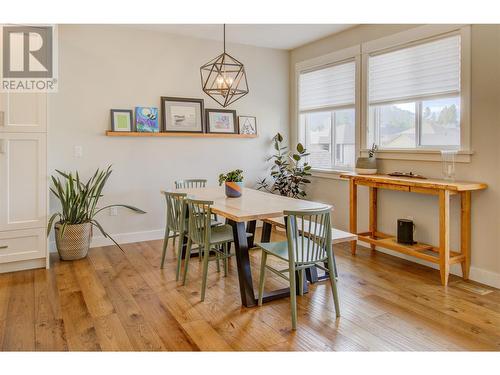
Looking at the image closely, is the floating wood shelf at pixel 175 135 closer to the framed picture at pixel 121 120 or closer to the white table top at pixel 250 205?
the framed picture at pixel 121 120

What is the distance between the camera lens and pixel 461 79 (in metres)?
3.38

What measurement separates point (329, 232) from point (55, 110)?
3.28 metres

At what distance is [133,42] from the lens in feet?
14.8

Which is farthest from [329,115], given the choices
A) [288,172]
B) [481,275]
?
[481,275]

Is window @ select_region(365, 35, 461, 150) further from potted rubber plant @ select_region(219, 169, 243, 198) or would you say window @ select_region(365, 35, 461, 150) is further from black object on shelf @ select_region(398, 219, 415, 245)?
potted rubber plant @ select_region(219, 169, 243, 198)

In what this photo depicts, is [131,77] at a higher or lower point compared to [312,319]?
higher

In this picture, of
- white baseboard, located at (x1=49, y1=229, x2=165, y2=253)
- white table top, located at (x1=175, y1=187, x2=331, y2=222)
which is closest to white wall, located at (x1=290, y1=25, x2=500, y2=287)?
white table top, located at (x1=175, y1=187, x2=331, y2=222)

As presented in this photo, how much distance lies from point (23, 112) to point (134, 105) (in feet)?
4.28

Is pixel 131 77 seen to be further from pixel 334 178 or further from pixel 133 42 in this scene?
pixel 334 178

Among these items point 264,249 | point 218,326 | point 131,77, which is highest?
point 131,77

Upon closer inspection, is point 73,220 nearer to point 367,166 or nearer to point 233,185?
point 233,185

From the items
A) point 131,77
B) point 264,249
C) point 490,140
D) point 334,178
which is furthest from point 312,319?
point 131,77
